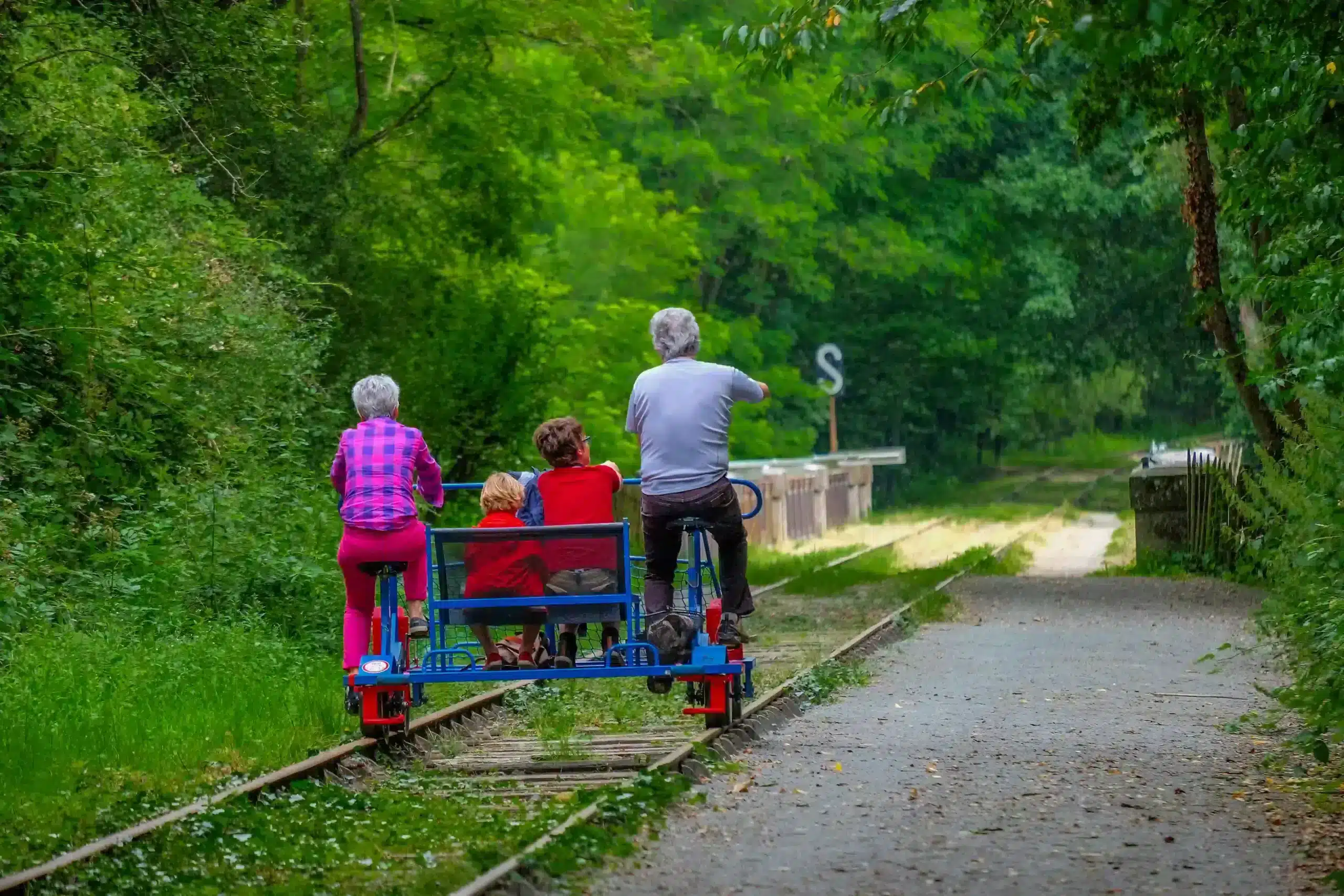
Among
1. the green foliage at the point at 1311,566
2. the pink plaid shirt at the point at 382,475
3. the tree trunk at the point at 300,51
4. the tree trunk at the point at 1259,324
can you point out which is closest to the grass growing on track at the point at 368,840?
the pink plaid shirt at the point at 382,475

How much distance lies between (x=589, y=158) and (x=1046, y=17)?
3114 centimetres

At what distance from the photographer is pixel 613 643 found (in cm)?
1148

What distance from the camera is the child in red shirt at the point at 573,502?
35.4 ft

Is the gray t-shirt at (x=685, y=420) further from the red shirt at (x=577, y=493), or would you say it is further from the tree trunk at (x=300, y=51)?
→ the tree trunk at (x=300, y=51)

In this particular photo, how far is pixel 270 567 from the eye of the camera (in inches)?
642

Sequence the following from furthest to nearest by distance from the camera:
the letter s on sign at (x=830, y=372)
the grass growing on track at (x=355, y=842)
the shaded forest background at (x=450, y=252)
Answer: the letter s on sign at (x=830, y=372) → the shaded forest background at (x=450, y=252) → the grass growing on track at (x=355, y=842)

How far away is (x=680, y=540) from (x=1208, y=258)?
583 inches

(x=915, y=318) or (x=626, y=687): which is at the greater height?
(x=915, y=318)

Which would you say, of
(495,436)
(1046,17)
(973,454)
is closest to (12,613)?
(1046,17)

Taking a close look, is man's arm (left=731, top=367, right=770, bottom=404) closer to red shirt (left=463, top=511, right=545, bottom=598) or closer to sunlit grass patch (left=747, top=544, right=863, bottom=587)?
red shirt (left=463, top=511, right=545, bottom=598)

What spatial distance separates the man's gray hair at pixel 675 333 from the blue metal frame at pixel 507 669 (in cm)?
92

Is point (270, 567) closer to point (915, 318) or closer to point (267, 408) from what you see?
point (267, 408)

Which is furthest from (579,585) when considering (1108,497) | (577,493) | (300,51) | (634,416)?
(1108,497)

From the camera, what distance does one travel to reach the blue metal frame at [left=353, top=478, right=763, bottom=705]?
10656 mm
